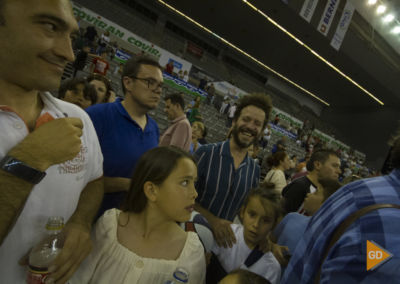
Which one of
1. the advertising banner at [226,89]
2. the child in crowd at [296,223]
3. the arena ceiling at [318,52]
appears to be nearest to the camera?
the child in crowd at [296,223]

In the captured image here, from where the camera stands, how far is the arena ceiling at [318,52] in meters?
12.8

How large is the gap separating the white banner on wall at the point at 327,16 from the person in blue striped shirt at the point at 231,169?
319 inches

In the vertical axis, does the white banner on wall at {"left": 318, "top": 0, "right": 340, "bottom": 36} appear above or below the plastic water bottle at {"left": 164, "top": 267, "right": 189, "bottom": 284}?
above

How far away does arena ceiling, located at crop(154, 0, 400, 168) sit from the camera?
1284 centimetres

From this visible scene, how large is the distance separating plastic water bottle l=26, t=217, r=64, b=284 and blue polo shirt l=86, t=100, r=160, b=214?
0.78 meters

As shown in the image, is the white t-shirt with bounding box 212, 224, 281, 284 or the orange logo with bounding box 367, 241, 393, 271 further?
the white t-shirt with bounding box 212, 224, 281, 284

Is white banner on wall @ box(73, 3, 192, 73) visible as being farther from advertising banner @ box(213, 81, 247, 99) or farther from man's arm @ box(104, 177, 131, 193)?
man's arm @ box(104, 177, 131, 193)

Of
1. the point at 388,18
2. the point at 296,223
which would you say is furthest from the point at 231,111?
the point at 296,223

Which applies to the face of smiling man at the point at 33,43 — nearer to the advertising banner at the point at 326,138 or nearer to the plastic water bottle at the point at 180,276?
the plastic water bottle at the point at 180,276

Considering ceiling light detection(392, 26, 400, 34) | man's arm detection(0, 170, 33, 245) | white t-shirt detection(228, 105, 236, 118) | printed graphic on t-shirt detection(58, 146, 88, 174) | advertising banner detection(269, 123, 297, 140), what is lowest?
man's arm detection(0, 170, 33, 245)

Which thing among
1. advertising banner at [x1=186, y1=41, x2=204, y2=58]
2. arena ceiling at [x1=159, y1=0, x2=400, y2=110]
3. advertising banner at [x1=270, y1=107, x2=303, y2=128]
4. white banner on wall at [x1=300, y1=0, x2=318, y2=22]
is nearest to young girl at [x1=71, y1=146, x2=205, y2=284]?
white banner on wall at [x1=300, y1=0, x2=318, y2=22]

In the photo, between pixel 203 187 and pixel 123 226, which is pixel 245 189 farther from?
pixel 123 226

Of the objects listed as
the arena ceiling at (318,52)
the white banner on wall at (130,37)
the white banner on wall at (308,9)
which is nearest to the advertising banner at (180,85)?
the white banner on wall at (130,37)

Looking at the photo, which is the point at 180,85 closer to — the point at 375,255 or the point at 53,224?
the point at 53,224
